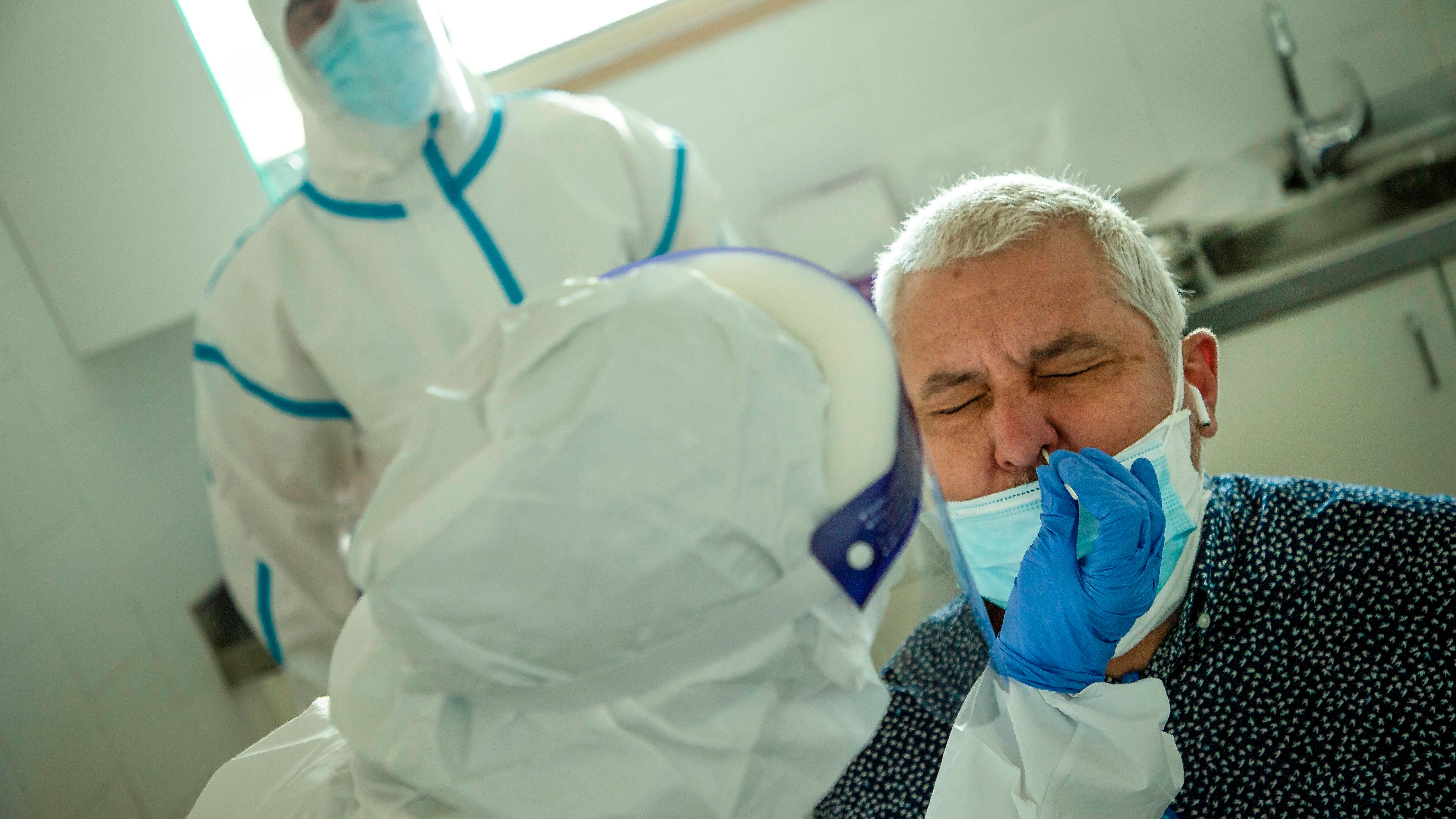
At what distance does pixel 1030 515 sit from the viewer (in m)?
0.99

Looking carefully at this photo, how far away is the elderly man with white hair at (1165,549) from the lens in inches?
38.7

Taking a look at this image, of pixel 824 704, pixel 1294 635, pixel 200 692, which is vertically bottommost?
pixel 1294 635

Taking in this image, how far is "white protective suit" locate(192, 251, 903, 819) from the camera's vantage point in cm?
51

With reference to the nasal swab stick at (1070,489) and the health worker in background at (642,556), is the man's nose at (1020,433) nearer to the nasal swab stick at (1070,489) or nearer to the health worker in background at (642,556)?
the nasal swab stick at (1070,489)

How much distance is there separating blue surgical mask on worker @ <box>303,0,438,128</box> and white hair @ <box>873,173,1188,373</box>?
89cm

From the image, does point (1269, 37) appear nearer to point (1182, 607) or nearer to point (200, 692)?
point (1182, 607)

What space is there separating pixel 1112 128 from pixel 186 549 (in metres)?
2.35

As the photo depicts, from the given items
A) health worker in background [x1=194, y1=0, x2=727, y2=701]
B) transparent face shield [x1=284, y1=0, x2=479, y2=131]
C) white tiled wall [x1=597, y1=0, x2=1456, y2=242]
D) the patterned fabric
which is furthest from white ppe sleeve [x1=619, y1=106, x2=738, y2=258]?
the patterned fabric

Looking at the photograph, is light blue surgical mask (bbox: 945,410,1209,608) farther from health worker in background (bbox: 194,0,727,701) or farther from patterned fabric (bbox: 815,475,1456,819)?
health worker in background (bbox: 194,0,727,701)

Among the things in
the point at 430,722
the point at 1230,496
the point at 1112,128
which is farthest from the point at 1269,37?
the point at 430,722

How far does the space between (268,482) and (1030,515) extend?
1257 millimetres

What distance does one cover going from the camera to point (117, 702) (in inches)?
56.7

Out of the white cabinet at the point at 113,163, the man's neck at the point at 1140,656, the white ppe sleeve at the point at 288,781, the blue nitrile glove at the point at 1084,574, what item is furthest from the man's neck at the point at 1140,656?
the white cabinet at the point at 113,163

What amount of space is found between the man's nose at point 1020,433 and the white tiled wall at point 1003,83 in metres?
1.52
